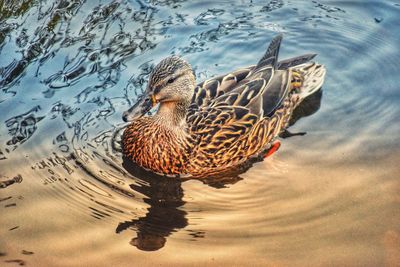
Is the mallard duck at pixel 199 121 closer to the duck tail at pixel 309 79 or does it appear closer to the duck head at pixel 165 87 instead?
the duck head at pixel 165 87

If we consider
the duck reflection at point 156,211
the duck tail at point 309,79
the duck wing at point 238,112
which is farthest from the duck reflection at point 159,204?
the duck tail at point 309,79

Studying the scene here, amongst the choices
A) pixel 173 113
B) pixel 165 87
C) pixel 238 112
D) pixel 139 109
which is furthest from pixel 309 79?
pixel 139 109

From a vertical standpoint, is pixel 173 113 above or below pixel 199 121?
above

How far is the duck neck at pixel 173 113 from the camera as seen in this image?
6707 mm

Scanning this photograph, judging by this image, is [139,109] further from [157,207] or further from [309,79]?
[309,79]

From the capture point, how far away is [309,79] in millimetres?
7996

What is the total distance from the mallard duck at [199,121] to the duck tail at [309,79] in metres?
0.66

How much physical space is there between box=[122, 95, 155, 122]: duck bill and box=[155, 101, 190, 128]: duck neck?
0.33 meters

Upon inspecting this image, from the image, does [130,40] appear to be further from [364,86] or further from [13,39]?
[364,86]

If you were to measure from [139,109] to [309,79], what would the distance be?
2.61 metres

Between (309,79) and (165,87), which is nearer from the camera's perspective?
(165,87)

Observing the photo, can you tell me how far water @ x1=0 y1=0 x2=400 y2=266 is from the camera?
564 cm

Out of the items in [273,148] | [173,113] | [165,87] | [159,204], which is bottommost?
[273,148]

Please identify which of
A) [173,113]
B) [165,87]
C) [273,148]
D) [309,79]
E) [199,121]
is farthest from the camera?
A: [309,79]
